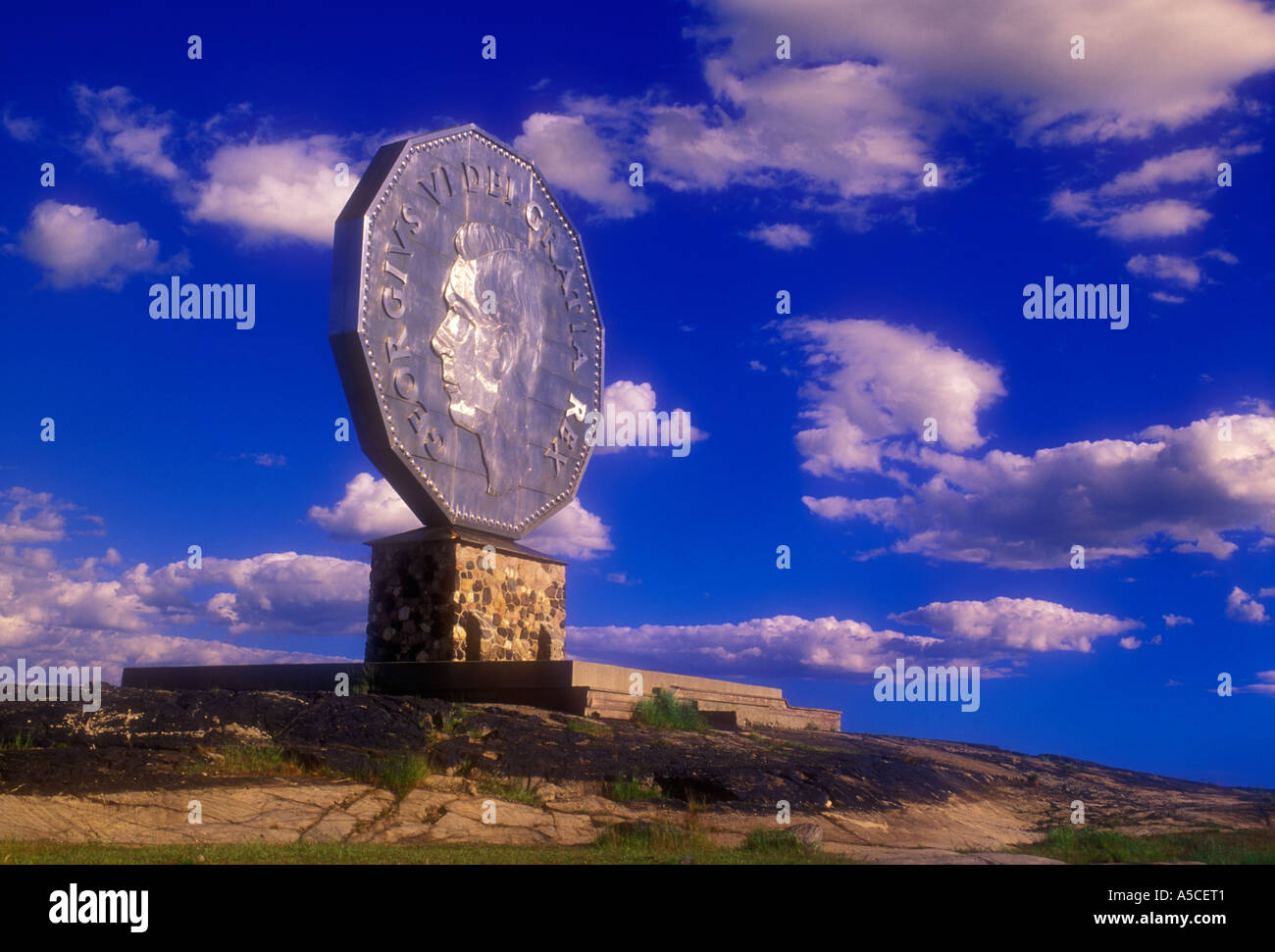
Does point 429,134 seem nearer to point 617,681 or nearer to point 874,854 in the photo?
point 617,681

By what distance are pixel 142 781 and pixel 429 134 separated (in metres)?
9.92

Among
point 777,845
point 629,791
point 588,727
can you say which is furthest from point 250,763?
point 777,845

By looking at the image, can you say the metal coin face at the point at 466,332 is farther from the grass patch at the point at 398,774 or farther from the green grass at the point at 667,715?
the grass patch at the point at 398,774

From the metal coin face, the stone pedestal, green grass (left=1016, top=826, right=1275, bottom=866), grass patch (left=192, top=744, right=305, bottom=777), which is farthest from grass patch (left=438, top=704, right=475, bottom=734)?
green grass (left=1016, top=826, right=1275, bottom=866)

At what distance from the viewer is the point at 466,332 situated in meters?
15.2

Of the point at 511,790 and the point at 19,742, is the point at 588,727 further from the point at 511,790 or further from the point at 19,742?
the point at 19,742

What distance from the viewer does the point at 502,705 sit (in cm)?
1142

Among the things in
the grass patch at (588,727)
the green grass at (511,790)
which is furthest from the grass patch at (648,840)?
the grass patch at (588,727)

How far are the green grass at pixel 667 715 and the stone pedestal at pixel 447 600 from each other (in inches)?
83.4

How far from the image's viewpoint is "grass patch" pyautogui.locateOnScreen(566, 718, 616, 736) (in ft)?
34.2

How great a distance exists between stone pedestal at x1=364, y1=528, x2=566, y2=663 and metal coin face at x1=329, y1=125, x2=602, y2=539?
0.41m

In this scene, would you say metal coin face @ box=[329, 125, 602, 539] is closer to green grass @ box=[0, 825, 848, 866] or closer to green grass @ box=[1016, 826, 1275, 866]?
green grass @ box=[0, 825, 848, 866]

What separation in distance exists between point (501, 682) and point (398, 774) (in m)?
3.73
